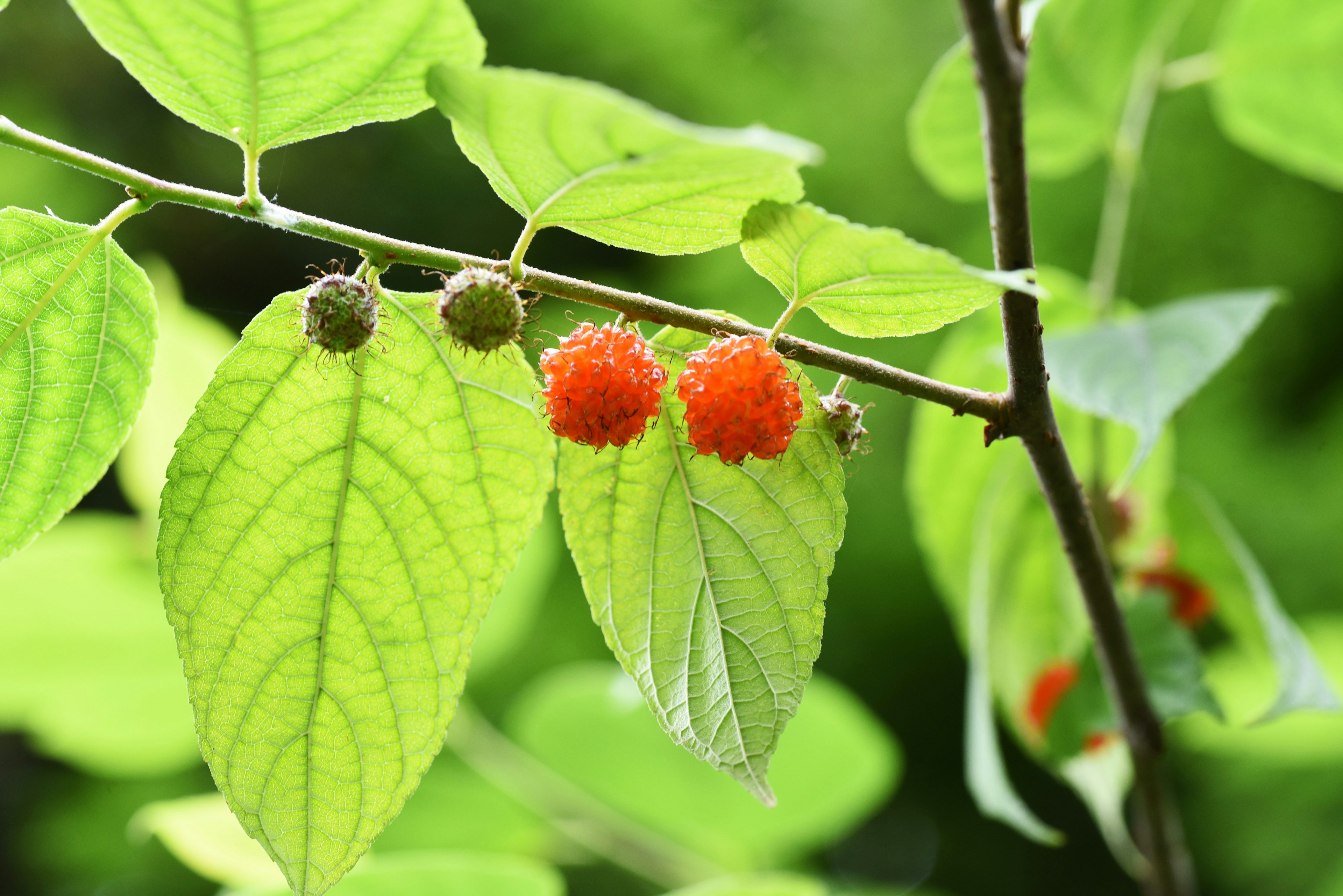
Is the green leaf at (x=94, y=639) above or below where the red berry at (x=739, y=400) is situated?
below

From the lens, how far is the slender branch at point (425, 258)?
2.00 feet

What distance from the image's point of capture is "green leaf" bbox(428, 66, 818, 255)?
0.47 m

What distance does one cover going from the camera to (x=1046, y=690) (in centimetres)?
130

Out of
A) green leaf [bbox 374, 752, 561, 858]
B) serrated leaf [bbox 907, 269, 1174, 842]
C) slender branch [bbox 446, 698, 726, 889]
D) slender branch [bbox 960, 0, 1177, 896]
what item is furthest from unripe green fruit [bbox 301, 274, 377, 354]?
green leaf [bbox 374, 752, 561, 858]

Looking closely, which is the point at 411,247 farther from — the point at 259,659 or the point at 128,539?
the point at 128,539

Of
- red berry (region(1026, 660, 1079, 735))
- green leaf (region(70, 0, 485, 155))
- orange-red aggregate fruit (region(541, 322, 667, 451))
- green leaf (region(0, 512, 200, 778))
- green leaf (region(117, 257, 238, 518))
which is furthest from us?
green leaf (region(0, 512, 200, 778))

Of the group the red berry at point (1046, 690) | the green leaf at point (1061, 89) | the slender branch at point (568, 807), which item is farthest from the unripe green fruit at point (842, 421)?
the slender branch at point (568, 807)

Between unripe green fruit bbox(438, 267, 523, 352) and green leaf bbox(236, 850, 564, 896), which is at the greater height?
unripe green fruit bbox(438, 267, 523, 352)

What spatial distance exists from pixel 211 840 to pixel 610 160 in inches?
41.9

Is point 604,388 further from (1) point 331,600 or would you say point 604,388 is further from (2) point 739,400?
(1) point 331,600

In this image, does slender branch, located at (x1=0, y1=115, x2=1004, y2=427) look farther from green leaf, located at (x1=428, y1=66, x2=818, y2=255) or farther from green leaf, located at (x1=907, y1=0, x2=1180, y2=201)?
green leaf, located at (x1=907, y1=0, x2=1180, y2=201)

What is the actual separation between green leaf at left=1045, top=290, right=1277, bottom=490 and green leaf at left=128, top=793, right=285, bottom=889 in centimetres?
102

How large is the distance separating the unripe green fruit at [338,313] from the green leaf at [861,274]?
24 cm

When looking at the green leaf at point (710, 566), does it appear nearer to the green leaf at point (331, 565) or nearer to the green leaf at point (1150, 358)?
the green leaf at point (331, 565)
